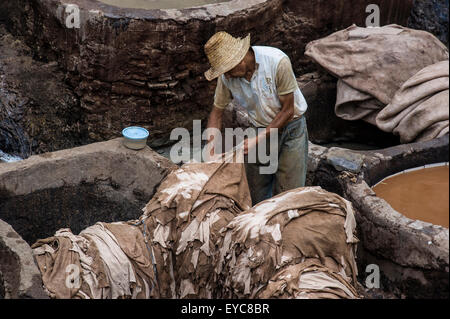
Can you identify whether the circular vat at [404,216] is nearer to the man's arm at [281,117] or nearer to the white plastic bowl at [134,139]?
the man's arm at [281,117]

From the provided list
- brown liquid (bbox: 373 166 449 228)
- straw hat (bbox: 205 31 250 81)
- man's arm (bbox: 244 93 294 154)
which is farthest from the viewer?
man's arm (bbox: 244 93 294 154)

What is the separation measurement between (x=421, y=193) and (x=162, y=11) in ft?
10.7

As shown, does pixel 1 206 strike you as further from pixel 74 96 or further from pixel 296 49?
pixel 296 49

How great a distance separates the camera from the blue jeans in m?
5.57

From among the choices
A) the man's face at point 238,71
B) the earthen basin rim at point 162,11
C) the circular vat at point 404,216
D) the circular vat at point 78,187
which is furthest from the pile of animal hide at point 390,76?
the circular vat at point 78,187

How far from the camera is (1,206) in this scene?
5.25m

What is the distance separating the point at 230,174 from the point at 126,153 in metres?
0.93

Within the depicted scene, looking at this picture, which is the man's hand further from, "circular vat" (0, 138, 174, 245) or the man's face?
"circular vat" (0, 138, 174, 245)

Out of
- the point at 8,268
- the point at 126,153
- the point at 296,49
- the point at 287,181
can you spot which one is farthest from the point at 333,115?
the point at 8,268

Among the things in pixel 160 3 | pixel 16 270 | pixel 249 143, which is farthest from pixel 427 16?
pixel 16 270

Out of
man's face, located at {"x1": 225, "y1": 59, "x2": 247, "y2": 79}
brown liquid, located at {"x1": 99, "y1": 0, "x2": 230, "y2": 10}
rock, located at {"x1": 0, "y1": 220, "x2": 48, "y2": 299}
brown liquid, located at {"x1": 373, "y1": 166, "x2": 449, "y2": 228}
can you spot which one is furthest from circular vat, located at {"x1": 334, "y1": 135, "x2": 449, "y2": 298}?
brown liquid, located at {"x1": 99, "y1": 0, "x2": 230, "y2": 10}

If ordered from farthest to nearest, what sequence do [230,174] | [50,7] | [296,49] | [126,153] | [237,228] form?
[296,49] → [50,7] → [126,153] → [230,174] → [237,228]

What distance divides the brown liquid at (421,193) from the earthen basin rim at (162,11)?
2452mm

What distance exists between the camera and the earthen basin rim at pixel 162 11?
6.64 metres
